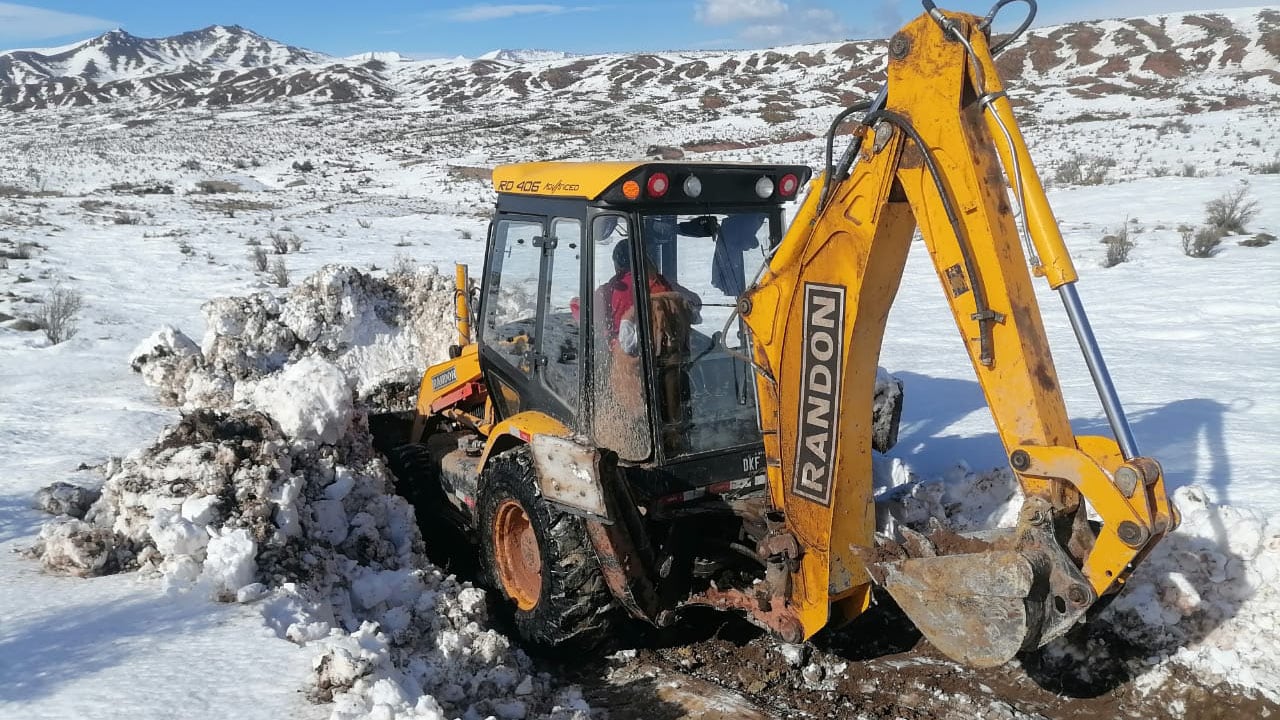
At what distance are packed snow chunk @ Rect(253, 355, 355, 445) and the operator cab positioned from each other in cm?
154

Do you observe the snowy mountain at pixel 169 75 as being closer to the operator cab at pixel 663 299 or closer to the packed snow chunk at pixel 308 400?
the packed snow chunk at pixel 308 400

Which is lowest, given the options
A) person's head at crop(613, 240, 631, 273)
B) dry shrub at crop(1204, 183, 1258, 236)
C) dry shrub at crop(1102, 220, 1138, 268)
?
person's head at crop(613, 240, 631, 273)

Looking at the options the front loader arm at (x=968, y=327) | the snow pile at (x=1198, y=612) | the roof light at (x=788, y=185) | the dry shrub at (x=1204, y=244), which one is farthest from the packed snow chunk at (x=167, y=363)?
the dry shrub at (x=1204, y=244)

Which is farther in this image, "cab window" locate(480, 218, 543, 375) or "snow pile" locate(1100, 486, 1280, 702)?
"cab window" locate(480, 218, 543, 375)

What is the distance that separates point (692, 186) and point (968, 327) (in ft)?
4.66

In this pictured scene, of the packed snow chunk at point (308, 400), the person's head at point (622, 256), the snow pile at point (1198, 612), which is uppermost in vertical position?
the person's head at point (622, 256)

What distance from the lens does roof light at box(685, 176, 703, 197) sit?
4004 millimetres

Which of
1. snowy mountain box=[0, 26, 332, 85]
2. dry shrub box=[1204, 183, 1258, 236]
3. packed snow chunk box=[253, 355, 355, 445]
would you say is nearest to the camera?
packed snow chunk box=[253, 355, 355, 445]

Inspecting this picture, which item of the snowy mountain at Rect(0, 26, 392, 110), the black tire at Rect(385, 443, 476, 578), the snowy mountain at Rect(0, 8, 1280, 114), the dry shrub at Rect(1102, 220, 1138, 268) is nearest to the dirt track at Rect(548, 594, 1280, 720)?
the black tire at Rect(385, 443, 476, 578)

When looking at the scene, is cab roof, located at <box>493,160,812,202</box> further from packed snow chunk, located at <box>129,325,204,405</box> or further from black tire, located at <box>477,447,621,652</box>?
packed snow chunk, located at <box>129,325,204,405</box>

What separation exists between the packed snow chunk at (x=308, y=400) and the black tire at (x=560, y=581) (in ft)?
4.17

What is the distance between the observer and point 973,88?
3061mm

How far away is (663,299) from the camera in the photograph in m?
4.02

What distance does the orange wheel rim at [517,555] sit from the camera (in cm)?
469
